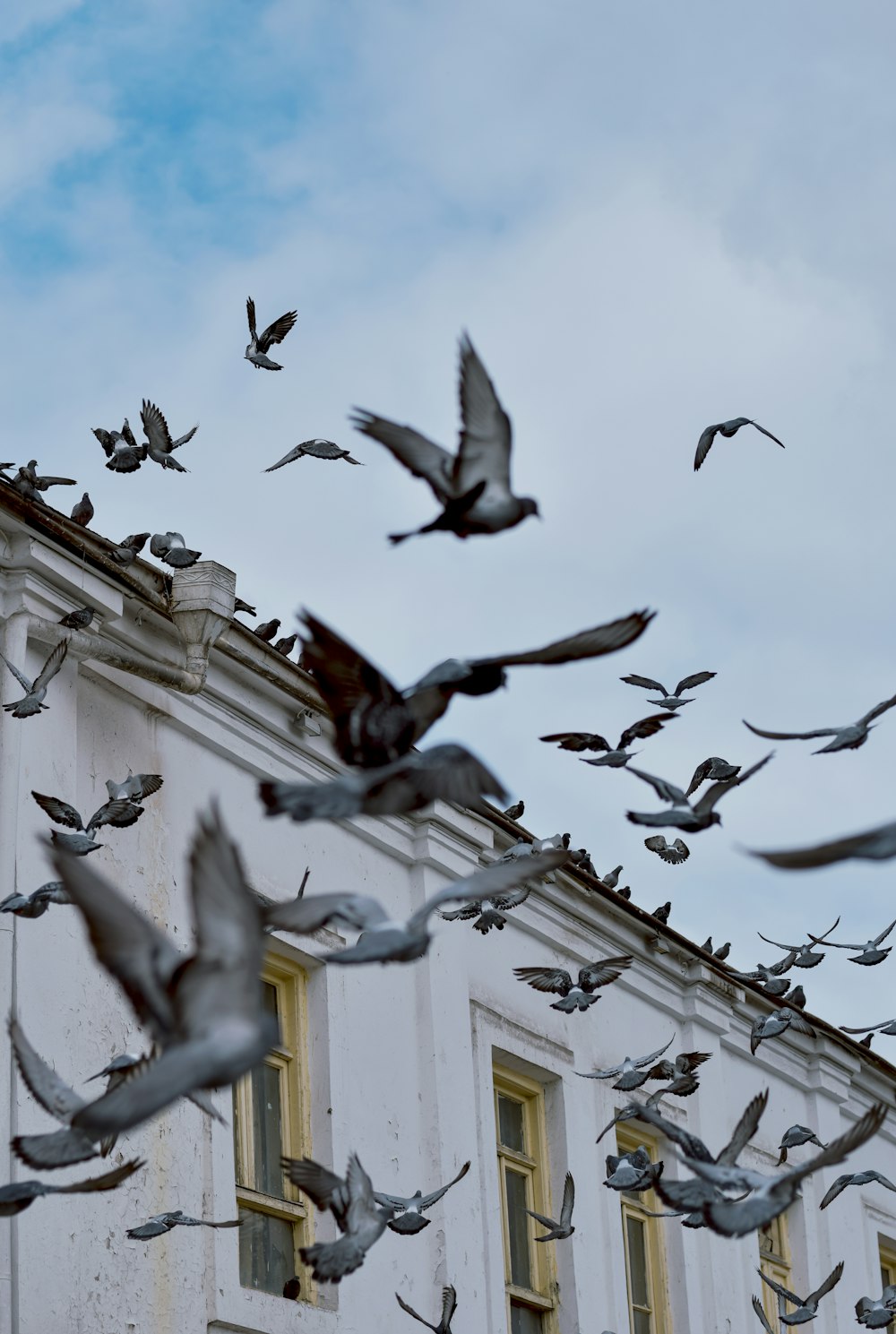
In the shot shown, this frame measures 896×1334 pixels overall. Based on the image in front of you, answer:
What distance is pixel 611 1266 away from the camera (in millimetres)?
17609

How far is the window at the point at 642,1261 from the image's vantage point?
60.2 feet

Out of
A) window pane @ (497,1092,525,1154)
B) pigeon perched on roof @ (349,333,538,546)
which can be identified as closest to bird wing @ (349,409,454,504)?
pigeon perched on roof @ (349,333,538,546)

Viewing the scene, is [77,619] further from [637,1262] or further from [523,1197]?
[637,1262]

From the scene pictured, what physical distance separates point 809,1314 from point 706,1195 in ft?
17.9

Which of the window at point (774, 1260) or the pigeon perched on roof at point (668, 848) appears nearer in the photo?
the pigeon perched on roof at point (668, 848)

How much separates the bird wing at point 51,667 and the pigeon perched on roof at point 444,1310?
13.2 ft

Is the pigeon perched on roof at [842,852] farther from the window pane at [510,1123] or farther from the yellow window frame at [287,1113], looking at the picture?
the window pane at [510,1123]

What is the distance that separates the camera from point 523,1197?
17.1 meters

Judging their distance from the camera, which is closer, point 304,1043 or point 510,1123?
point 304,1043

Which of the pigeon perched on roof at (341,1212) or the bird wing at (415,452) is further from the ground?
the bird wing at (415,452)

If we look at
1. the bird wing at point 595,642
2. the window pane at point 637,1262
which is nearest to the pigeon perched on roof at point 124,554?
the bird wing at point 595,642

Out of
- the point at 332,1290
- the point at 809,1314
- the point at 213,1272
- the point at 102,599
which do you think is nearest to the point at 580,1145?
the point at 809,1314

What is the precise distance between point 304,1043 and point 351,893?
14.0ft

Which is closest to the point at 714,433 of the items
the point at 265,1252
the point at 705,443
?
the point at 705,443
